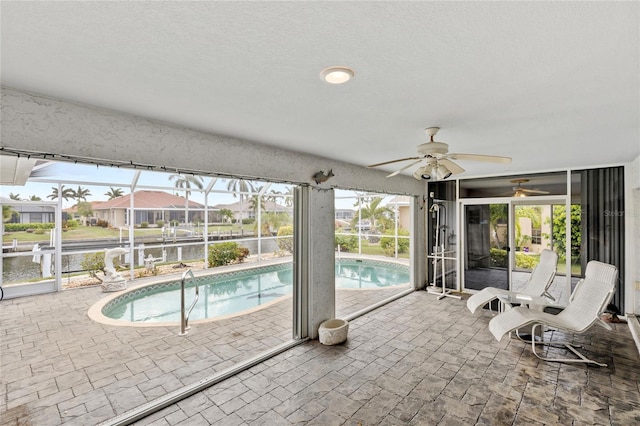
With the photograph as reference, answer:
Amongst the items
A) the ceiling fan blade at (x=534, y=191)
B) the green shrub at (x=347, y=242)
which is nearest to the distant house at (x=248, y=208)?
the green shrub at (x=347, y=242)

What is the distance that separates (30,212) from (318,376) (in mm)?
7466

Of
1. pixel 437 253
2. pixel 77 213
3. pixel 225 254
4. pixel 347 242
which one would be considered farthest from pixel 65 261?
pixel 347 242

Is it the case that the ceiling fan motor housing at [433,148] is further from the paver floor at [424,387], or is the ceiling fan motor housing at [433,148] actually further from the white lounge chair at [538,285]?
A: the white lounge chair at [538,285]

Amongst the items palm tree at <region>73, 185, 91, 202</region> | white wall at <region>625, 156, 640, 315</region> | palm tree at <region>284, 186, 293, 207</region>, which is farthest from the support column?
palm tree at <region>73, 185, 91, 202</region>

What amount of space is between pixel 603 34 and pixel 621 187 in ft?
16.1

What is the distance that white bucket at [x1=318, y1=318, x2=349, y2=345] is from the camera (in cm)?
384

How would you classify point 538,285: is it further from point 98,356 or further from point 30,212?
point 30,212

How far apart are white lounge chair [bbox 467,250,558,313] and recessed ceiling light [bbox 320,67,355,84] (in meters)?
4.07

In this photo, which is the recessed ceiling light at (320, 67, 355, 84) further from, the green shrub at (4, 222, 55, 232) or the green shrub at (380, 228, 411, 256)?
the green shrub at (380, 228, 411, 256)

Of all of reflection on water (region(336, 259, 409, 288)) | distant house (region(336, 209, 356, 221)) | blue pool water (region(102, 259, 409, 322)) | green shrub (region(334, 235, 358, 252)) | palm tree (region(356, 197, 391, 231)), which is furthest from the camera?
distant house (region(336, 209, 356, 221))

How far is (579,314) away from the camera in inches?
142

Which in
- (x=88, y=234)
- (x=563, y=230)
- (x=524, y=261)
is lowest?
(x=524, y=261)

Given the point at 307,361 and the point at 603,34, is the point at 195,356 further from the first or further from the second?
the point at 603,34

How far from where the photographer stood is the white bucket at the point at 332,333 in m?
3.84
